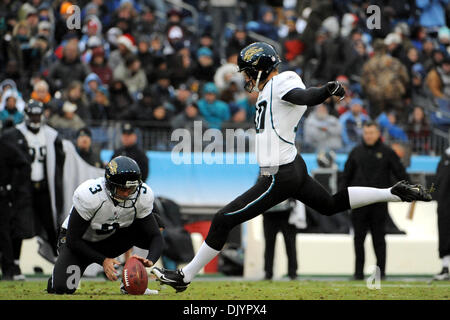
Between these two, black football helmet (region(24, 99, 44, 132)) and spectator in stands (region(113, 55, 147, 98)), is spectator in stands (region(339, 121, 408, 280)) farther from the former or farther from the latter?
spectator in stands (region(113, 55, 147, 98))

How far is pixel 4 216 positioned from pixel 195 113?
465cm

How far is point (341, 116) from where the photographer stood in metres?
16.0

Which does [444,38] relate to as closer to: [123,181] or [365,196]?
[365,196]

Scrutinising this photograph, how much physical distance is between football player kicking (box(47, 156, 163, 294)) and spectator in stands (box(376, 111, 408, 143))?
7.32m

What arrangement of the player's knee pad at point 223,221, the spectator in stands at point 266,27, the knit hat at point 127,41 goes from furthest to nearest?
the spectator in stands at point 266,27 → the knit hat at point 127,41 → the player's knee pad at point 223,221

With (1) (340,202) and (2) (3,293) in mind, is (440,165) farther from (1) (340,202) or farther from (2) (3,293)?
(2) (3,293)

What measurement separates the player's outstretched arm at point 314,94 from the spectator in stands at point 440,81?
1028 centimetres

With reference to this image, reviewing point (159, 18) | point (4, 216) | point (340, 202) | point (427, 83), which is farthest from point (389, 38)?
point (340, 202)

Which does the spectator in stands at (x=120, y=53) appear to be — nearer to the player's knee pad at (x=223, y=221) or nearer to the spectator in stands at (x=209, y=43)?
the spectator in stands at (x=209, y=43)

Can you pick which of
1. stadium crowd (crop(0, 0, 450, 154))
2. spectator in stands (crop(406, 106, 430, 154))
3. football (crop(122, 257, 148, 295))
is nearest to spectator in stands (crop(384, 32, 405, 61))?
stadium crowd (crop(0, 0, 450, 154))

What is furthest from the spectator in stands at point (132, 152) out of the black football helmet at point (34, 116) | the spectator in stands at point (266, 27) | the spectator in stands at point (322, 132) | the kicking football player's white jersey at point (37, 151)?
the spectator in stands at point (266, 27)

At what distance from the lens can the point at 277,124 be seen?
7.84m

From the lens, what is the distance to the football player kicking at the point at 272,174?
25.4 ft
